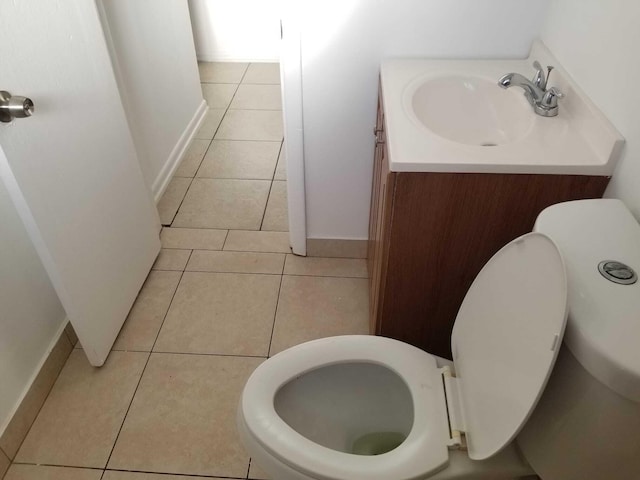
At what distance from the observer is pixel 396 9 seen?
1.43 metres

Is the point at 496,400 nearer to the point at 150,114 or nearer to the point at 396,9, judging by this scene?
the point at 396,9

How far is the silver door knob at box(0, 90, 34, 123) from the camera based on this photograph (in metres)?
1.08

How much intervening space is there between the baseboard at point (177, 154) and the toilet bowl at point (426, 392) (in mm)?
1325

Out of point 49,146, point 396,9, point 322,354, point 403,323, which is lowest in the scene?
point 403,323

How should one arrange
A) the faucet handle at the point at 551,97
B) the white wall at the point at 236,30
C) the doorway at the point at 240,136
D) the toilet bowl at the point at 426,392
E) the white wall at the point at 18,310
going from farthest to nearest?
the white wall at the point at 236,30 → the doorway at the point at 240,136 → the white wall at the point at 18,310 → the faucet handle at the point at 551,97 → the toilet bowl at the point at 426,392

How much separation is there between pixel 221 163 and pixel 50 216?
1345mm

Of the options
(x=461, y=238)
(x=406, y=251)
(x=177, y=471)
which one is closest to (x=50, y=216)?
(x=177, y=471)

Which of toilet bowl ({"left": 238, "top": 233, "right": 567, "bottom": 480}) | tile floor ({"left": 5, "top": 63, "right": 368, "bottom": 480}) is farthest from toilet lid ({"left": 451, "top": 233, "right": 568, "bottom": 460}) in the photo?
tile floor ({"left": 5, "top": 63, "right": 368, "bottom": 480})

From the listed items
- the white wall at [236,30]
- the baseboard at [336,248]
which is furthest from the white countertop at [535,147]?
the white wall at [236,30]

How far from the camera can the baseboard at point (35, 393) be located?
140 cm

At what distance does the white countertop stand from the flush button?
1.12 feet

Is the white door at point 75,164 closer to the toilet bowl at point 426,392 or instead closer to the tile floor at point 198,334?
the tile floor at point 198,334

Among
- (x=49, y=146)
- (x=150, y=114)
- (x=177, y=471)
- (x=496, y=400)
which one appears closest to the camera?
(x=496, y=400)

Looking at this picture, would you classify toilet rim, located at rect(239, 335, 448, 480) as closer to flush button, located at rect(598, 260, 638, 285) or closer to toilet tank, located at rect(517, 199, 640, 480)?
toilet tank, located at rect(517, 199, 640, 480)
